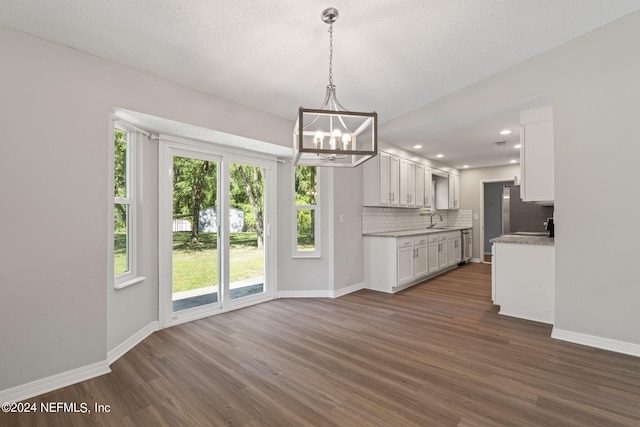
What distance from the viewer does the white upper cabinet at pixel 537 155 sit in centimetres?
321

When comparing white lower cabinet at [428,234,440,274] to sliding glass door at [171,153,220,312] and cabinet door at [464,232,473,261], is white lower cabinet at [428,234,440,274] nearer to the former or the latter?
cabinet door at [464,232,473,261]

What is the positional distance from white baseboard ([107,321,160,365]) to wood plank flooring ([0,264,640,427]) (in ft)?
0.23

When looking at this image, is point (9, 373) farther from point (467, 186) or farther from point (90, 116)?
point (467, 186)

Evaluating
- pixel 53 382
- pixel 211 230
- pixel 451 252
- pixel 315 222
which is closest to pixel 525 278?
pixel 315 222

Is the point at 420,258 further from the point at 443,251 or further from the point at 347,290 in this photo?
the point at 347,290

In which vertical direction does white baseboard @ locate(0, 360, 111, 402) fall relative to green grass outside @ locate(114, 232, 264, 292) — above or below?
below

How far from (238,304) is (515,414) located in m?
3.16

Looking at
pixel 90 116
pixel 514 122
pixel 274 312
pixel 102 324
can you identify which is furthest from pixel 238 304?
pixel 514 122

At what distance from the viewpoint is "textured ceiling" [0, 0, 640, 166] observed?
2.09 meters

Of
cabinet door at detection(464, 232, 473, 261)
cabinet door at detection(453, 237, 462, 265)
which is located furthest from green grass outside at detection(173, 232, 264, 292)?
cabinet door at detection(464, 232, 473, 261)

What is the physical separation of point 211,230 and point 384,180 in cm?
286

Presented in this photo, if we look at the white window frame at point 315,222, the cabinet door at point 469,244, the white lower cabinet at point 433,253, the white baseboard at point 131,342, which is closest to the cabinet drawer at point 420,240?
the white lower cabinet at point 433,253

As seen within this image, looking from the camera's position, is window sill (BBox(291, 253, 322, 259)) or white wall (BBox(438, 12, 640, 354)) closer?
white wall (BBox(438, 12, 640, 354))

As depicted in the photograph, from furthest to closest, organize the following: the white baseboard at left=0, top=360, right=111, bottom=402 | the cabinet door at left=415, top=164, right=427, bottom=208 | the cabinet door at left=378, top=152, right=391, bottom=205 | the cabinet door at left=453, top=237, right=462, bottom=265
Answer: the cabinet door at left=453, top=237, right=462, bottom=265
the cabinet door at left=415, top=164, right=427, bottom=208
the cabinet door at left=378, top=152, right=391, bottom=205
the white baseboard at left=0, top=360, right=111, bottom=402
